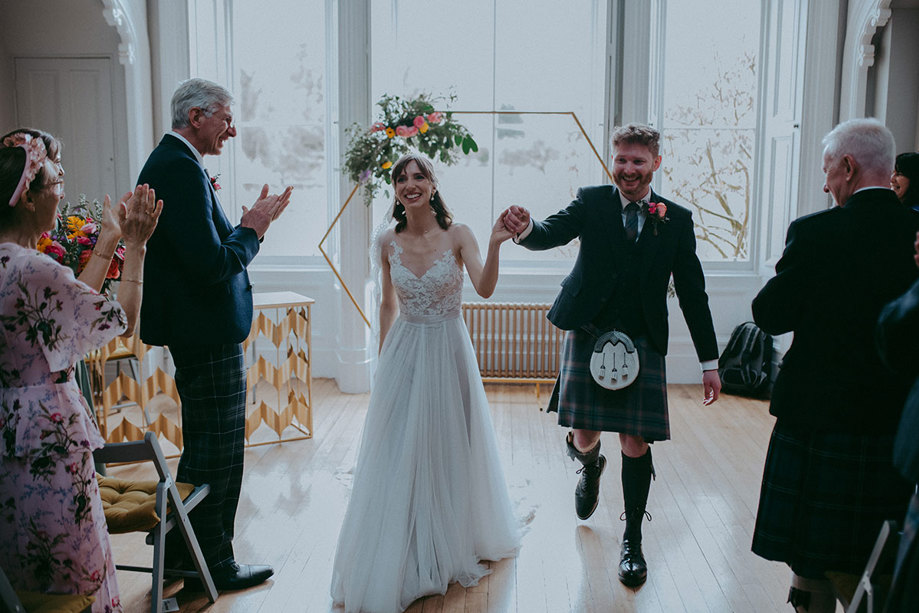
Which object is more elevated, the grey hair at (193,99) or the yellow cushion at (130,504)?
the grey hair at (193,99)

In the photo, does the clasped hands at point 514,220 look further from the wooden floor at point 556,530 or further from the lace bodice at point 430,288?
the wooden floor at point 556,530

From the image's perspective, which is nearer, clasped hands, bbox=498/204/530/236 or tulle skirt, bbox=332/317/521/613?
tulle skirt, bbox=332/317/521/613

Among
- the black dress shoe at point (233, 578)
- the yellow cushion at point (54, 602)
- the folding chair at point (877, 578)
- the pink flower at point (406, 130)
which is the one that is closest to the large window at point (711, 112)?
the pink flower at point (406, 130)

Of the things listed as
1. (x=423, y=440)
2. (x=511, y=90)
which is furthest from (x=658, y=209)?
(x=511, y=90)

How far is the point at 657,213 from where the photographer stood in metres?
3.05

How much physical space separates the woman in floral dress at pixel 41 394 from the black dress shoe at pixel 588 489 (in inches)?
82.6

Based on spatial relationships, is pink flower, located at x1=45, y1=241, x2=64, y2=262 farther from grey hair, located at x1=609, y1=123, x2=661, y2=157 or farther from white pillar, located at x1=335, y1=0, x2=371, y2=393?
white pillar, located at x1=335, y1=0, x2=371, y2=393

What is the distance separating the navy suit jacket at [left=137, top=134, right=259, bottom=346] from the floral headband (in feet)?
2.20

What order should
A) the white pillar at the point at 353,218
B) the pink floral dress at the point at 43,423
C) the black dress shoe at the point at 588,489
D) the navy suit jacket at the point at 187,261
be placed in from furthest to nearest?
the white pillar at the point at 353,218 < the black dress shoe at the point at 588,489 < the navy suit jacket at the point at 187,261 < the pink floral dress at the point at 43,423

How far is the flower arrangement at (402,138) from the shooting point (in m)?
5.16

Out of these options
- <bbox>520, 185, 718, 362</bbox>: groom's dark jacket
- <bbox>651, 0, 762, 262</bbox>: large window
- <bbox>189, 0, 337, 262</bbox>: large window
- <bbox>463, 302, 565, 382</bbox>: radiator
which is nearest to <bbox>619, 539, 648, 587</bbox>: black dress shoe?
<bbox>520, 185, 718, 362</bbox>: groom's dark jacket

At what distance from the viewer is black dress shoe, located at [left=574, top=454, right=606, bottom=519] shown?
3521mm

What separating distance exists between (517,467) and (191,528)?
6.61ft

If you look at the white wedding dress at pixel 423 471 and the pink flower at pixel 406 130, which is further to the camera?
the pink flower at pixel 406 130
